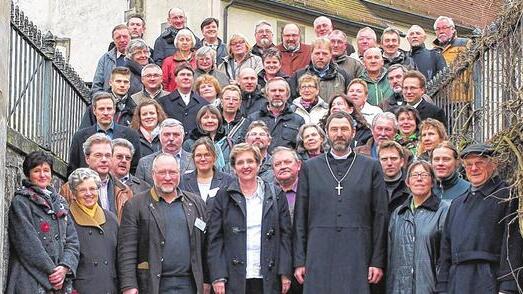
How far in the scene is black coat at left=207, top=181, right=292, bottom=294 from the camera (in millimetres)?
14055

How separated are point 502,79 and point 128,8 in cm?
2874

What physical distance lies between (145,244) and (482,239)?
311 cm

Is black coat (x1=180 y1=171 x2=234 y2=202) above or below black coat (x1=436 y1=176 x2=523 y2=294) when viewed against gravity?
above

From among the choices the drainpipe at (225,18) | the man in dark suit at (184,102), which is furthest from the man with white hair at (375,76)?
the drainpipe at (225,18)

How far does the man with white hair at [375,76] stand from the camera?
19.1m

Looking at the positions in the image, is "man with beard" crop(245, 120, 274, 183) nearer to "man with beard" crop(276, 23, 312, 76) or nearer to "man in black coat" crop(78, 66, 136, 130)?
"man in black coat" crop(78, 66, 136, 130)

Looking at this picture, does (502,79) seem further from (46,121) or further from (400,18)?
(400,18)

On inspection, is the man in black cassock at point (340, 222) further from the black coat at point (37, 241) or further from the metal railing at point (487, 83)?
the black coat at point (37, 241)

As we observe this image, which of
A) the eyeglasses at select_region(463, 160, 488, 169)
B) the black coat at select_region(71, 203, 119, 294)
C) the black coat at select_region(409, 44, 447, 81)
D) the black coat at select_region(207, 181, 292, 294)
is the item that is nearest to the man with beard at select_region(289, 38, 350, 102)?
the black coat at select_region(409, 44, 447, 81)

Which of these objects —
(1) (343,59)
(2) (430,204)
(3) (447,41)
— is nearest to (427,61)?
(3) (447,41)

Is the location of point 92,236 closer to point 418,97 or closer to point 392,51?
point 418,97

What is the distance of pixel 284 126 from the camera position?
17062mm

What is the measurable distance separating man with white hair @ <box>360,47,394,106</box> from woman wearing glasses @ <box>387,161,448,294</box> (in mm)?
5265

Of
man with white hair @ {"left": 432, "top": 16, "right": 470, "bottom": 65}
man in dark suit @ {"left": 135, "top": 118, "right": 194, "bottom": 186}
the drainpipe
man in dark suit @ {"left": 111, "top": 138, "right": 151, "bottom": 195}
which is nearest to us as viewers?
man in dark suit @ {"left": 111, "top": 138, "right": 151, "bottom": 195}
